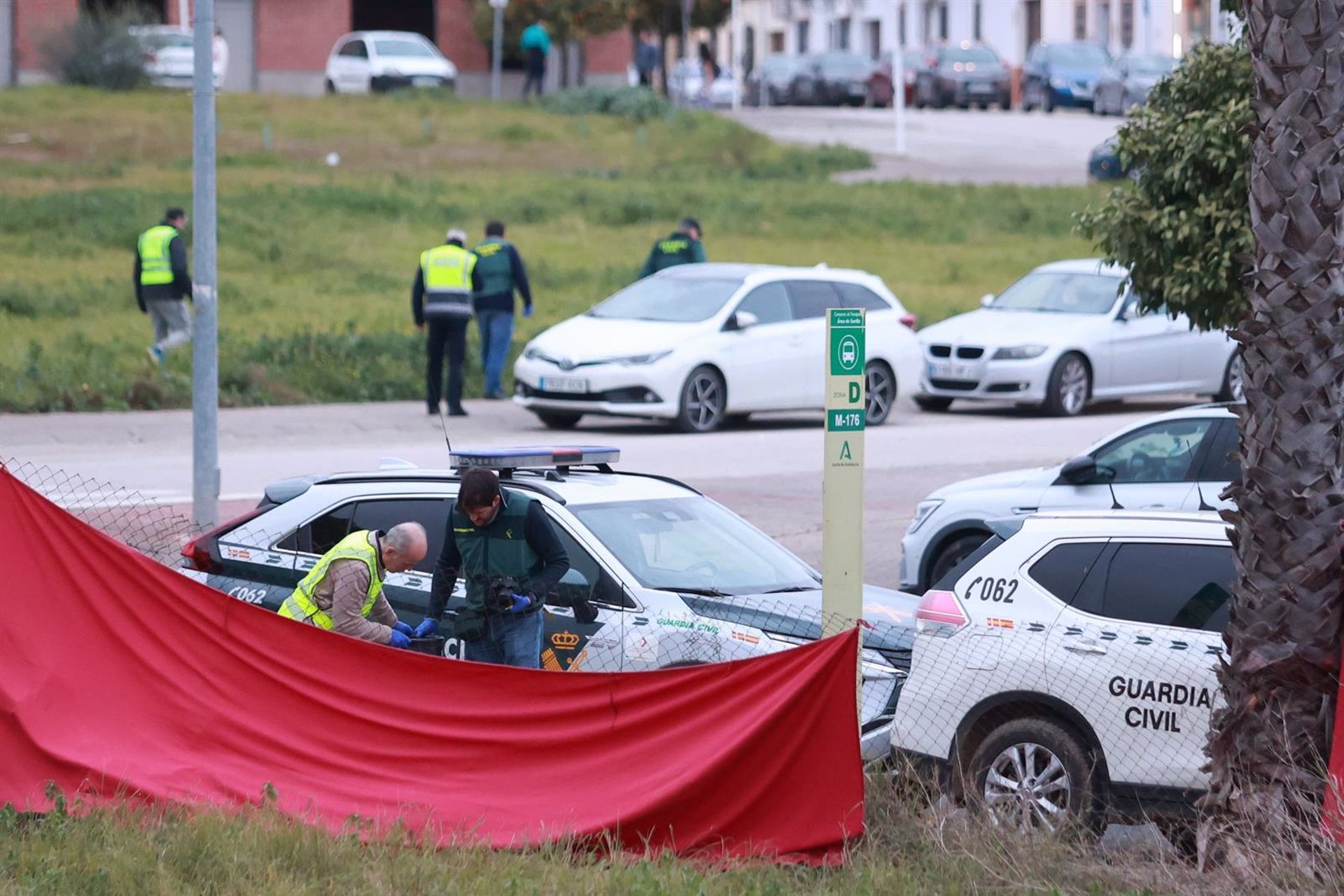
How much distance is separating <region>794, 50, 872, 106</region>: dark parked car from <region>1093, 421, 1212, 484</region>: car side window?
48.1 metres

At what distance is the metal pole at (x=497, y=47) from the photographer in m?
45.5

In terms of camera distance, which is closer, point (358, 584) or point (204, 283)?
point (358, 584)

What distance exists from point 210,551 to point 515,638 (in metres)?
2.17

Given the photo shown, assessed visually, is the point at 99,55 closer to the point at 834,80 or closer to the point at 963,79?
the point at 834,80

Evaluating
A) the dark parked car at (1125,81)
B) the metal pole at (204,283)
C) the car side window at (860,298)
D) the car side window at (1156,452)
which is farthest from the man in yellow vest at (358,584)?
the dark parked car at (1125,81)

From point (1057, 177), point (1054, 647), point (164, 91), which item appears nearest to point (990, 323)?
point (1054, 647)

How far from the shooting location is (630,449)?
17.5 meters

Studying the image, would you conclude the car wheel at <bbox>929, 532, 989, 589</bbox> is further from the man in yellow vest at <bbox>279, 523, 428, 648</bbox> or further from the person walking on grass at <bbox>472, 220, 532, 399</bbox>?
the person walking on grass at <bbox>472, 220, 532, 399</bbox>

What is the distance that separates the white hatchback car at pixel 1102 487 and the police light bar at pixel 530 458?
3170mm

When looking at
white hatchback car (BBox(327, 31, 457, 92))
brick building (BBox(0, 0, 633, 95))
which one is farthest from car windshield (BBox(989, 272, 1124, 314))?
brick building (BBox(0, 0, 633, 95))

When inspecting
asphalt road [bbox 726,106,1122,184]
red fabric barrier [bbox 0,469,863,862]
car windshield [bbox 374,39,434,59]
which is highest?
car windshield [bbox 374,39,434,59]

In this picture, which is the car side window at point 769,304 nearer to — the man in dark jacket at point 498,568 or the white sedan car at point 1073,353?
the white sedan car at point 1073,353

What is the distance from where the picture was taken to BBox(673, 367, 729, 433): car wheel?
741 inches

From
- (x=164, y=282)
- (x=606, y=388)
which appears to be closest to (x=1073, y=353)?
(x=606, y=388)
